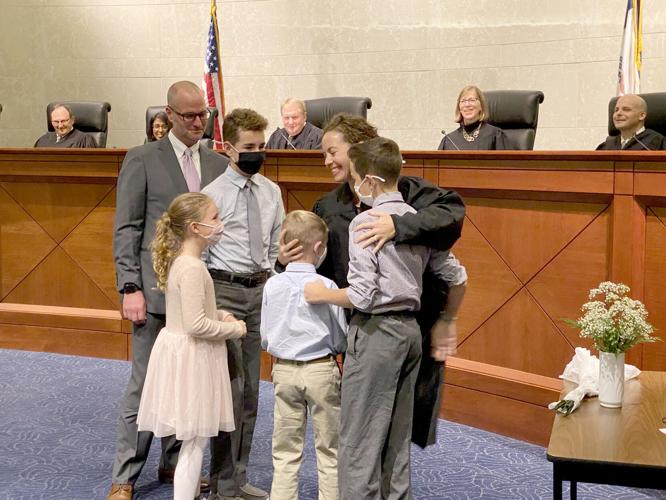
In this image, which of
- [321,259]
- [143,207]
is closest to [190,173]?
[143,207]

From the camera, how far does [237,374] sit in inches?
133

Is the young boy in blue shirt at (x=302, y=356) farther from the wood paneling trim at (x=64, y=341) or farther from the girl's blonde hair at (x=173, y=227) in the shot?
the wood paneling trim at (x=64, y=341)

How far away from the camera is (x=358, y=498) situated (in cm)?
267

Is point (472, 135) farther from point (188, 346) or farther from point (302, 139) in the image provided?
point (188, 346)

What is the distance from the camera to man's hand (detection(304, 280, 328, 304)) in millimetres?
2795

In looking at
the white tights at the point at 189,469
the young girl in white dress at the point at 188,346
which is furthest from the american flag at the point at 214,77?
the white tights at the point at 189,469

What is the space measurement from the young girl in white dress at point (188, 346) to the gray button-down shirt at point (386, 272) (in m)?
0.65

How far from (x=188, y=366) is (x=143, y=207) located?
2.18ft

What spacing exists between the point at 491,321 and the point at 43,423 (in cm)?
220

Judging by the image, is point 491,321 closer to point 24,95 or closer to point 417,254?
point 417,254

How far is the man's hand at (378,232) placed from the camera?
254cm

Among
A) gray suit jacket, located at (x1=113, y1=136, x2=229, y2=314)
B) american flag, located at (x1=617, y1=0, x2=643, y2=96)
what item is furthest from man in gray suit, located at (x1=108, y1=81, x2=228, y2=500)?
american flag, located at (x1=617, y1=0, x2=643, y2=96)

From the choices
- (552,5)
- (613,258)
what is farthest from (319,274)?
(552,5)

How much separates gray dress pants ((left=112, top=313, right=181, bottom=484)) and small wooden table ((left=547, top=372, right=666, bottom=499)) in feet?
5.23
